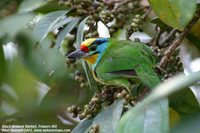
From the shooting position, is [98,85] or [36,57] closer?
[98,85]

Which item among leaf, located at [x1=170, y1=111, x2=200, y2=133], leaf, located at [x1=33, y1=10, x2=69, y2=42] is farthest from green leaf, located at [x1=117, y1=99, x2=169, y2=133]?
leaf, located at [x1=33, y1=10, x2=69, y2=42]

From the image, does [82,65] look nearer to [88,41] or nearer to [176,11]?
[88,41]

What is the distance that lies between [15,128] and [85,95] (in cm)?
43

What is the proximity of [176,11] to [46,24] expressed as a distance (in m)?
0.81

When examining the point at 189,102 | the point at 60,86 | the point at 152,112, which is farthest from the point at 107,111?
the point at 60,86

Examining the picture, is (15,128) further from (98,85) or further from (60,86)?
(98,85)

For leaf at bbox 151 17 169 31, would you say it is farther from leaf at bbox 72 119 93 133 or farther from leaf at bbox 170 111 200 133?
leaf at bbox 170 111 200 133

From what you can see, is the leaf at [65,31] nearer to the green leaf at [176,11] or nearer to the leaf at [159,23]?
the leaf at [159,23]

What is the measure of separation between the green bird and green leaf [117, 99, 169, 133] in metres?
0.60

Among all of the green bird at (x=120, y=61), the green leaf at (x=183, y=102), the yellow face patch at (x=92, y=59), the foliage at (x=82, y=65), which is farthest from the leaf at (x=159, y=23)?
the green leaf at (x=183, y=102)

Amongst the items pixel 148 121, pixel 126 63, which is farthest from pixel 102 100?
pixel 148 121

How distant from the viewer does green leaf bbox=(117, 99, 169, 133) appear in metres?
1.02

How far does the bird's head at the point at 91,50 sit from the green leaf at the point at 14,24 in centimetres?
36

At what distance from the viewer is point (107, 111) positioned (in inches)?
65.9
